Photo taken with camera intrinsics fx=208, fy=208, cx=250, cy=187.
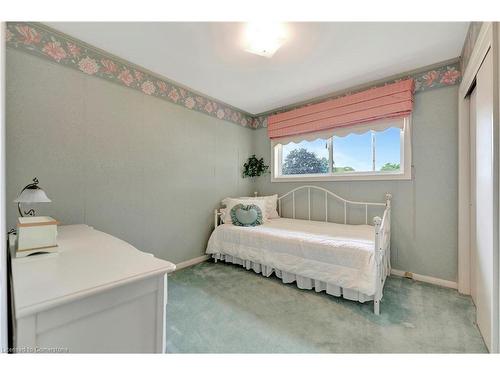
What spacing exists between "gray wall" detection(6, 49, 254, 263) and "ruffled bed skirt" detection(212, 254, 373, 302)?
689mm

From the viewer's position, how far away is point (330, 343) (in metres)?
1.32

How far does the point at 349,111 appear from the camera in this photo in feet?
8.23

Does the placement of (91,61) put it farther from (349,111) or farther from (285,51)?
(349,111)

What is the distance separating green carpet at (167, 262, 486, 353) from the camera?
130cm

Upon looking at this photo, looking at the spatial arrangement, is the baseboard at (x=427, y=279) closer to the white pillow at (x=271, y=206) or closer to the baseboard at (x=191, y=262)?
the white pillow at (x=271, y=206)

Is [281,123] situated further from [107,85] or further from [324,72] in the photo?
[107,85]

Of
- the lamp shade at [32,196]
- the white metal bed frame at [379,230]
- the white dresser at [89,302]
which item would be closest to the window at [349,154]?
the white metal bed frame at [379,230]

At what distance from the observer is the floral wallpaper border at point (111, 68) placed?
1553mm

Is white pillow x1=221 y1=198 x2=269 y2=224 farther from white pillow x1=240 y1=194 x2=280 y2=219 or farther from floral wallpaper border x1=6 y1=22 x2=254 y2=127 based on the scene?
floral wallpaper border x1=6 y1=22 x2=254 y2=127

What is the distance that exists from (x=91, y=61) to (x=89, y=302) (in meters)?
2.09

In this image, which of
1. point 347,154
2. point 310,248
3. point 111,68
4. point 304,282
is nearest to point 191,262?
point 304,282

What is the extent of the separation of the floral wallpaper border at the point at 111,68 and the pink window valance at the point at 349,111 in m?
0.14
